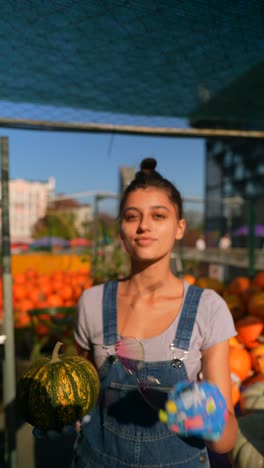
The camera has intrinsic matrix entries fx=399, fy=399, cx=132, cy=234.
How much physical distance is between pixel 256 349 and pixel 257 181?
78.5 ft

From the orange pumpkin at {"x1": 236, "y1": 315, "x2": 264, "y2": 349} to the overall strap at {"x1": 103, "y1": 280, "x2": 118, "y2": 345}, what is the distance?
1548 mm

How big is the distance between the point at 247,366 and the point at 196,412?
1880mm

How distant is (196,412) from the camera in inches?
41.7

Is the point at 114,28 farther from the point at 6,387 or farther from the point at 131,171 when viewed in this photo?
the point at 6,387

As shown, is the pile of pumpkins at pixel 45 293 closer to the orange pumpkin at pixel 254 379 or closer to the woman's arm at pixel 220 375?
the orange pumpkin at pixel 254 379

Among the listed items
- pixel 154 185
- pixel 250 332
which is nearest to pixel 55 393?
pixel 154 185

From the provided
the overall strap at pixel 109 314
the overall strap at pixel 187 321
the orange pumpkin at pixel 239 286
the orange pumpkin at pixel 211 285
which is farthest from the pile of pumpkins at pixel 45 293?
the overall strap at pixel 187 321

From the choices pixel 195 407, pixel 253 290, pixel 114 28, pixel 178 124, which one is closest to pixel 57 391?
pixel 195 407

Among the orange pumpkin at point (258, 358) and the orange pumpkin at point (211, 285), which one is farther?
the orange pumpkin at point (211, 285)

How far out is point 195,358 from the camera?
154 cm

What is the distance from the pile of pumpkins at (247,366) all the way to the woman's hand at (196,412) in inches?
43.0

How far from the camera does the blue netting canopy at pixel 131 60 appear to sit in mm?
1543

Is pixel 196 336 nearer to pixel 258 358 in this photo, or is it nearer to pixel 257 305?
pixel 258 358

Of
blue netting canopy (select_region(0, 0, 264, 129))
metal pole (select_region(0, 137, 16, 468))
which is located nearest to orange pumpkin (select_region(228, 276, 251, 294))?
blue netting canopy (select_region(0, 0, 264, 129))
